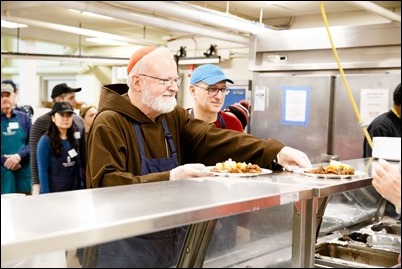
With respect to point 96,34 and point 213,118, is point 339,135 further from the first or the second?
point 96,34

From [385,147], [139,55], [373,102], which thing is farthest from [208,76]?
[373,102]

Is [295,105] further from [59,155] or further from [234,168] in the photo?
[234,168]

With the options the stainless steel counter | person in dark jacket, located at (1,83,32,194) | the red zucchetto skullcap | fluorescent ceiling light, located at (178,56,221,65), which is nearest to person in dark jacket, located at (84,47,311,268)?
the red zucchetto skullcap

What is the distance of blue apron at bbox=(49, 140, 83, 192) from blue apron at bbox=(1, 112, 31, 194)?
1.10 m

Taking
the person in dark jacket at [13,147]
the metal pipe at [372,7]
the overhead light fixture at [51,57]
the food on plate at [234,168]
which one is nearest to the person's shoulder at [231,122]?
the food on plate at [234,168]

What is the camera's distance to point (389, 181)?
1579 mm

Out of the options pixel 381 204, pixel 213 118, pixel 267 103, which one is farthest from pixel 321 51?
pixel 381 204

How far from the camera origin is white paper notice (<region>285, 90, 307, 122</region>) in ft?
15.6

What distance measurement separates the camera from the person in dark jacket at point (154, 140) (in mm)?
1874

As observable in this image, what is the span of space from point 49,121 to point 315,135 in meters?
2.47

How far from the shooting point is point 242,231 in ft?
5.55

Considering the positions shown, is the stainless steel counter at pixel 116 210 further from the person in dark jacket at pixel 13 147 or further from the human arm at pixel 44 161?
the person in dark jacket at pixel 13 147

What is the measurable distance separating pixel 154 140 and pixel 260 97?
3020 millimetres

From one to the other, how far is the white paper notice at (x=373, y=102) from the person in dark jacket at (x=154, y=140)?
2446 mm
